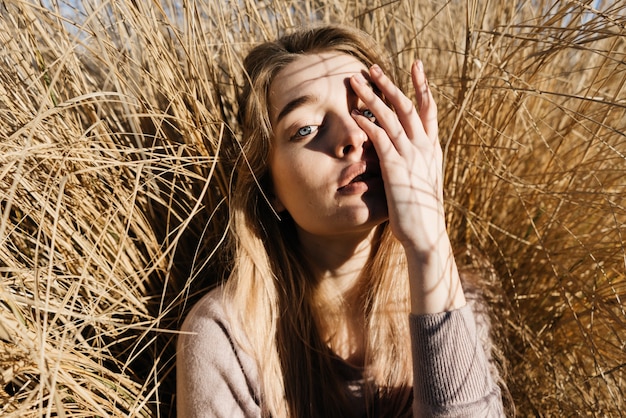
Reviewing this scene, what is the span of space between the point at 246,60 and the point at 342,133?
0.43 metres

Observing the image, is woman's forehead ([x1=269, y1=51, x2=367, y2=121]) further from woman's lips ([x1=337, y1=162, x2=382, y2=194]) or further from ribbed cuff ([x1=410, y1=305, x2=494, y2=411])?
ribbed cuff ([x1=410, y1=305, x2=494, y2=411])

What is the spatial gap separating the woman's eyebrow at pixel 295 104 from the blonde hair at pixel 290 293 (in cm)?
5

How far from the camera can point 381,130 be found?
1.30 meters

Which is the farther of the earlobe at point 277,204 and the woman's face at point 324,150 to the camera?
the earlobe at point 277,204

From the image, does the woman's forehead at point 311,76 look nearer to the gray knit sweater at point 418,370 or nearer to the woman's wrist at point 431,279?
the woman's wrist at point 431,279

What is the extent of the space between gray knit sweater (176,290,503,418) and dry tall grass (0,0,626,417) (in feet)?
0.30

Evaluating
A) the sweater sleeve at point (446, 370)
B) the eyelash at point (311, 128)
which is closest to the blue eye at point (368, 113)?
the eyelash at point (311, 128)

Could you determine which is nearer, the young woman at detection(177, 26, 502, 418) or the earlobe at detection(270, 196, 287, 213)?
the young woman at detection(177, 26, 502, 418)

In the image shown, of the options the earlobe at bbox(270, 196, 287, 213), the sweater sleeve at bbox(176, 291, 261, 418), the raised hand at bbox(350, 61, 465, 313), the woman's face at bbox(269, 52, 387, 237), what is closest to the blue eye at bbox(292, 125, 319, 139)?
the woman's face at bbox(269, 52, 387, 237)

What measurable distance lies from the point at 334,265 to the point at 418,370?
0.38 m

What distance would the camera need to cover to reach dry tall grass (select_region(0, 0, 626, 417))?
1.22 meters

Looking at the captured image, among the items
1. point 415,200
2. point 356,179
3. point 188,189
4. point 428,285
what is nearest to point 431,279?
point 428,285

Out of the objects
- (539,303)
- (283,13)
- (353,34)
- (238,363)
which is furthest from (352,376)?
(283,13)

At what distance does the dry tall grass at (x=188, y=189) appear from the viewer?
1221 mm
